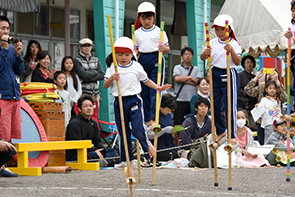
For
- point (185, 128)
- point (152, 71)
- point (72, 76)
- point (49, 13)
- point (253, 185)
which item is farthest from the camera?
point (49, 13)

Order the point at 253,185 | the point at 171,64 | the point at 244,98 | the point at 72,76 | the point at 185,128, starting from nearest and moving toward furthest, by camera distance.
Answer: the point at 253,185 → the point at 185,128 → the point at 72,76 → the point at 244,98 → the point at 171,64

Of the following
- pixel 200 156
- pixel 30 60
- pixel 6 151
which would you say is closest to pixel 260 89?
pixel 200 156

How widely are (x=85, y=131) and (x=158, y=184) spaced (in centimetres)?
273

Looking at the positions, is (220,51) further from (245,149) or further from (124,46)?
(245,149)

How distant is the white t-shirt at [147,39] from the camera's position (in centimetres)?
715

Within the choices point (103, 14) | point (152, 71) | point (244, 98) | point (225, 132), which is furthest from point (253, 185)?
point (103, 14)

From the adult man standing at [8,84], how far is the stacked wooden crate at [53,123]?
0.85 meters

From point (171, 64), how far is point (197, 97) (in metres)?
8.13

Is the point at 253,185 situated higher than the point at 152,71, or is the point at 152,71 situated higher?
the point at 152,71

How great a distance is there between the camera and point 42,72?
9266mm

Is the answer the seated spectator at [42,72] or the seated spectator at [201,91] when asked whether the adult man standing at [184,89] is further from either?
the seated spectator at [42,72]

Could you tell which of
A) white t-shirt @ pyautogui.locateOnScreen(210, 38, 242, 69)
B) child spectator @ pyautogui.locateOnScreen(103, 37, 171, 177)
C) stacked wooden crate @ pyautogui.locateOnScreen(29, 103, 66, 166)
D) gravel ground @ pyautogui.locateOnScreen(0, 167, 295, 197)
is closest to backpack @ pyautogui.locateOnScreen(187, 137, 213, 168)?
gravel ground @ pyautogui.locateOnScreen(0, 167, 295, 197)

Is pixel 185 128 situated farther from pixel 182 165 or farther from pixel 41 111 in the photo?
pixel 41 111

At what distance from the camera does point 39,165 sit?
25.3 feet
